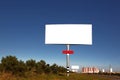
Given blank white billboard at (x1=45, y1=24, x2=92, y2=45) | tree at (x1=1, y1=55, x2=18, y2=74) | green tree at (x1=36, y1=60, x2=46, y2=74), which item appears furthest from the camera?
blank white billboard at (x1=45, y1=24, x2=92, y2=45)

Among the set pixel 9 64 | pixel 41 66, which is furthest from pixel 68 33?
pixel 9 64

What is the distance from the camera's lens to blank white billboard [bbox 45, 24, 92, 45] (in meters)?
34.3

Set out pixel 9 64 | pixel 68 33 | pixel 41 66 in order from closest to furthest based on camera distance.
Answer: pixel 9 64, pixel 41 66, pixel 68 33

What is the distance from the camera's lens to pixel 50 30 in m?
34.9

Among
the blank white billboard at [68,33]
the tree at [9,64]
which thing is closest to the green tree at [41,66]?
the blank white billboard at [68,33]

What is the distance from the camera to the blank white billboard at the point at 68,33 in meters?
34.3

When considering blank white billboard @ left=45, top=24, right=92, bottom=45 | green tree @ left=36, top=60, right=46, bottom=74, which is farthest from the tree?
blank white billboard @ left=45, top=24, right=92, bottom=45

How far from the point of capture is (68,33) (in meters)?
34.5

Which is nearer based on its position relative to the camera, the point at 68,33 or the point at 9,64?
the point at 9,64

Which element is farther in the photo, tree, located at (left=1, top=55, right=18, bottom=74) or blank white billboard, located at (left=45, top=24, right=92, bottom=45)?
blank white billboard, located at (left=45, top=24, right=92, bottom=45)

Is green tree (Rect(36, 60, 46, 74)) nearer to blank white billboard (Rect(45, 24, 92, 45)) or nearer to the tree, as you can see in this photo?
blank white billboard (Rect(45, 24, 92, 45))

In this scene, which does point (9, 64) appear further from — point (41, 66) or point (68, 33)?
point (68, 33)

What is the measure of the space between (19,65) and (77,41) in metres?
11.1

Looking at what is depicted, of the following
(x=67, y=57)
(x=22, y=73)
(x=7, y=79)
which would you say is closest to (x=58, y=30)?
(x=67, y=57)
